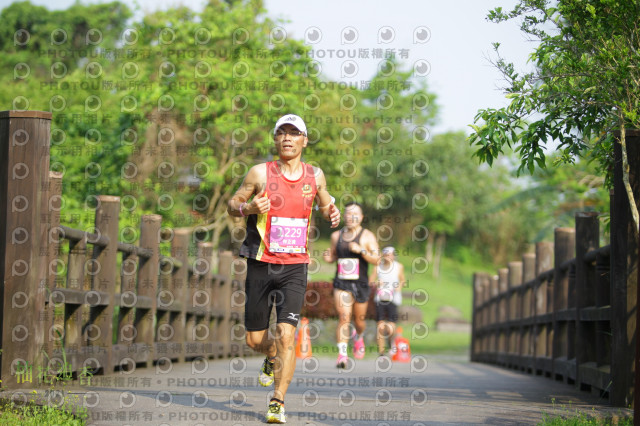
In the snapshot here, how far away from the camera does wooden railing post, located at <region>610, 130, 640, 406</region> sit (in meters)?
6.68

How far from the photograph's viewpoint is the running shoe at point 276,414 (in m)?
5.66

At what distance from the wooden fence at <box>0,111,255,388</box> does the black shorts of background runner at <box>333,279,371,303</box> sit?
1967 mm

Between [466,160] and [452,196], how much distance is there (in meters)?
3.81

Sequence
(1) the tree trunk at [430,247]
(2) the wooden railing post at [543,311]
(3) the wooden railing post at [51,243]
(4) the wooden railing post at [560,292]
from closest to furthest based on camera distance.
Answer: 1. (3) the wooden railing post at [51,243]
2. (4) the wooden railing post at [560,292]
3. (2) the wooden railing post at [543,311]
4. (1) the tree trunk at [430,247]

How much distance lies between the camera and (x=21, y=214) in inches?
268

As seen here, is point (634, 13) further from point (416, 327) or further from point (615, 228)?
point (416, 327)

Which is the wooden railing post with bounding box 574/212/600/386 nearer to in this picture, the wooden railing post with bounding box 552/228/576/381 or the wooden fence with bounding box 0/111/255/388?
the wooden railing post with bounding box 552/228/576/381

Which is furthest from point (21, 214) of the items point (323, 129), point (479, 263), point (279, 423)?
point (479, 263)

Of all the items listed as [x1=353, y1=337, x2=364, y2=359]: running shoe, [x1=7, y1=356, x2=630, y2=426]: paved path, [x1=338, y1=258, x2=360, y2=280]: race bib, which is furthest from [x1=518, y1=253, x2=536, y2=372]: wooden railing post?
[x1=7, y1=356, x2=630, y2=426]: paved path

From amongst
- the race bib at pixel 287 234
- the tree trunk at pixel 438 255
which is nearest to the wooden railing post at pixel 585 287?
the race bib at pixel 287 234

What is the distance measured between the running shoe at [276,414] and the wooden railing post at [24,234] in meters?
1.94

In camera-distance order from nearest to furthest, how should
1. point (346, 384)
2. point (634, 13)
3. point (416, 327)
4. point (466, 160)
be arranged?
point (634, 13)
point (346, 384)
point (416, 327)
point (466, 160)

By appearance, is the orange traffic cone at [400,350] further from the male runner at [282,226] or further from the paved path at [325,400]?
the male runner at [282,226]

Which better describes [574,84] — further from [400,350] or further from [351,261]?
[400,350]
